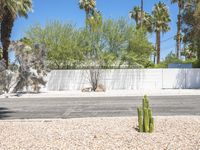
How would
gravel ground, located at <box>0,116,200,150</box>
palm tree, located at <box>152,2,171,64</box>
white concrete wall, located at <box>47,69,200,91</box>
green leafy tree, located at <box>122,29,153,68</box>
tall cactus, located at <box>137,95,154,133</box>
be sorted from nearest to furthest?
gravel ground, located at <box>0,116,200,150</box>
tall cactus, located at <box>137,95,154,133</box>
white concrete wall, located at <box>47,69,200,91</box>
green leafy tree, located at <box>122,29,153,68</box>
palm tree, located at <box>152,2,171,64</box>

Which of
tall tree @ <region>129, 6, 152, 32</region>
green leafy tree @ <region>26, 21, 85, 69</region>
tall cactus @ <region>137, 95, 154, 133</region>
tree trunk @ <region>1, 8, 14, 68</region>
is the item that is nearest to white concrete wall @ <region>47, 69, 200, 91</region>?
green leafy tree @ <region>26, 21, 85, 69</region>

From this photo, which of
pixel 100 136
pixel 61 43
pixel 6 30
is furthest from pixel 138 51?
pixel 100 136

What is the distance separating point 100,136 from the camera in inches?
400

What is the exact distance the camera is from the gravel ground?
9.09 m

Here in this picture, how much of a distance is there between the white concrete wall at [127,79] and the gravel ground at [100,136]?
2386cm

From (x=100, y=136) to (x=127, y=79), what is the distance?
27.0m

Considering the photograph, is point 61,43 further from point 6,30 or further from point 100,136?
point 100,136

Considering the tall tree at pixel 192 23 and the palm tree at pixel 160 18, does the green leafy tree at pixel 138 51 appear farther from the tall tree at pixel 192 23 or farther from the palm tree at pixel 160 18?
the palm tree at pixel 160 18

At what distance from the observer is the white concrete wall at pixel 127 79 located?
120ft

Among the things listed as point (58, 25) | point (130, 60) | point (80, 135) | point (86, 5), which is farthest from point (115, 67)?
point (86, 5)

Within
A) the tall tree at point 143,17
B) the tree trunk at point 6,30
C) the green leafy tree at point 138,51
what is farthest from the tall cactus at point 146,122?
the tall tree at point 143,17

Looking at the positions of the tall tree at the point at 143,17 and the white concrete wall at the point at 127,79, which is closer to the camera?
the white concrete wall at the point at 127,79

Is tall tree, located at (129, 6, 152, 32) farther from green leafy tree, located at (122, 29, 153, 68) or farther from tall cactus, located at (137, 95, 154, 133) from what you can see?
tall cactus, located at (137, 95, 154, 133)

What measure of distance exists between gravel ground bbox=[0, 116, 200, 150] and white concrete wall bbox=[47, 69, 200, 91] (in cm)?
2386
